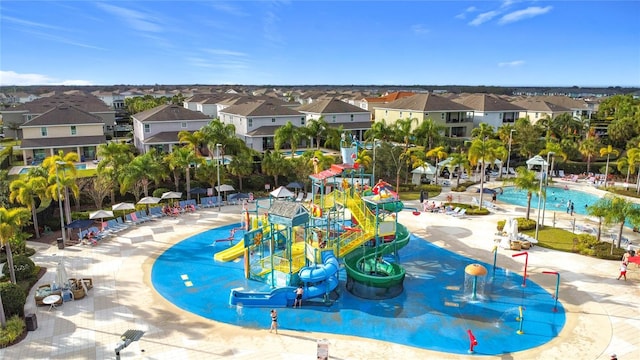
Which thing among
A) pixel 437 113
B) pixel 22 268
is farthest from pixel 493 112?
pixel 22 268

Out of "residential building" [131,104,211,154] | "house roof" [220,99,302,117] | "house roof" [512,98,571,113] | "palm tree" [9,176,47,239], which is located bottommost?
"palm tree" [9,176,47,239]

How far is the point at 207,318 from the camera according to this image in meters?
20.8

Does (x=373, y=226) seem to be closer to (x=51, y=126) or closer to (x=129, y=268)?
(x=129, y=268)

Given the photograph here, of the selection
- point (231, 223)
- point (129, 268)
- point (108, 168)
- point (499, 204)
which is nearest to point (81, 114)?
point (108, 168)

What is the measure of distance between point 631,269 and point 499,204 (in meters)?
16.2

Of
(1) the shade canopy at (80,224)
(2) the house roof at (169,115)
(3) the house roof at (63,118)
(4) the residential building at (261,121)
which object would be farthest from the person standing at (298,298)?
(3) the house roof at (63,118)

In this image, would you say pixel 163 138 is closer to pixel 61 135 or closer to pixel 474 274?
pixel 61 135

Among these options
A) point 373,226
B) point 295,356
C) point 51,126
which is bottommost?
point 295,356

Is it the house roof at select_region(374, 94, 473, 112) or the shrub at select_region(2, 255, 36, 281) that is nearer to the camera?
the shrub at select_region(2, 255, 36, 281)

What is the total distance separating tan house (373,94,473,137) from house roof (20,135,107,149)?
45.2 m

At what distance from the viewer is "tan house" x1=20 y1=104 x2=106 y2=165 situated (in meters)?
52.2

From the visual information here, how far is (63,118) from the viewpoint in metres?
55.2

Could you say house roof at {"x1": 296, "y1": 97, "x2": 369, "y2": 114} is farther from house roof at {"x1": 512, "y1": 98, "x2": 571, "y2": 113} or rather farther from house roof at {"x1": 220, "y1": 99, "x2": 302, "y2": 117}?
house roof at {"x1": 512, "y1": 98, "x2": 571, "y2": 113}

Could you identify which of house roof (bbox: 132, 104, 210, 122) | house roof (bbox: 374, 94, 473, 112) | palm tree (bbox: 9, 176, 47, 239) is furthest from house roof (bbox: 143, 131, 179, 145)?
house roof (bbox: 374, 94, 473, 112)
